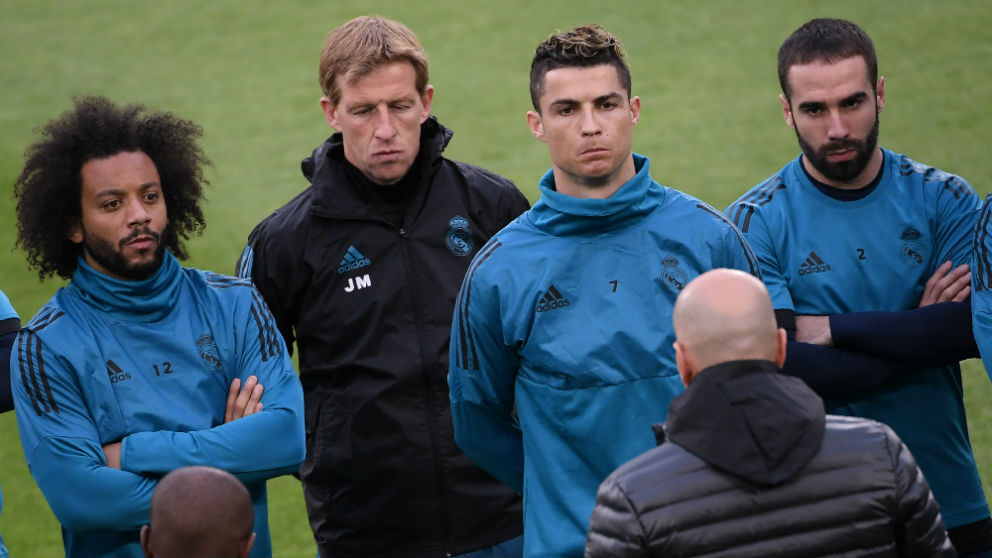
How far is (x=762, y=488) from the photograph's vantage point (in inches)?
102

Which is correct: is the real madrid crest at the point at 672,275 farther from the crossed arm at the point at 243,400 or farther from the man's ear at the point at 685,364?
the crossed arm at the point at 243,400

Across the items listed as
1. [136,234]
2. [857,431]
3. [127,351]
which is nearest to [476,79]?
[136,234]

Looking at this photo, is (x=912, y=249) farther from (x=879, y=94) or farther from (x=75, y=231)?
(x=75, y=231)

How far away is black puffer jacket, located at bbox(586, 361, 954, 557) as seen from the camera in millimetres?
2568

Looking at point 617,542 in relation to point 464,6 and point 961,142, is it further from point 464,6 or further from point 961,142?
point 464,6

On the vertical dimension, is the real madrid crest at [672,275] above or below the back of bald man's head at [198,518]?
above

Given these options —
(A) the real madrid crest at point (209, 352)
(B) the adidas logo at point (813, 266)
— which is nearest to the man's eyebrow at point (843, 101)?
(B) the adidas logo at point (813, 266)

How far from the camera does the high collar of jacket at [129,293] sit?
3746 mm

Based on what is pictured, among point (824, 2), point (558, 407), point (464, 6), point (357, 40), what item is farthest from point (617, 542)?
point (464, 6)

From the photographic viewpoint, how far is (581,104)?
364 cm

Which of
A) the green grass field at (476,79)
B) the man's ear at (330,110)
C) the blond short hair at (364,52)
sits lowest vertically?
the man's ear at (330,110)

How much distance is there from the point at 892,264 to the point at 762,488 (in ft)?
5.63

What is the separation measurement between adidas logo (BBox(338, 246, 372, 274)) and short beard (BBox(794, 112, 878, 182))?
56.6 inches

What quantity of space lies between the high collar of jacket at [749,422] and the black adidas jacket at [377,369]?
1684mm
